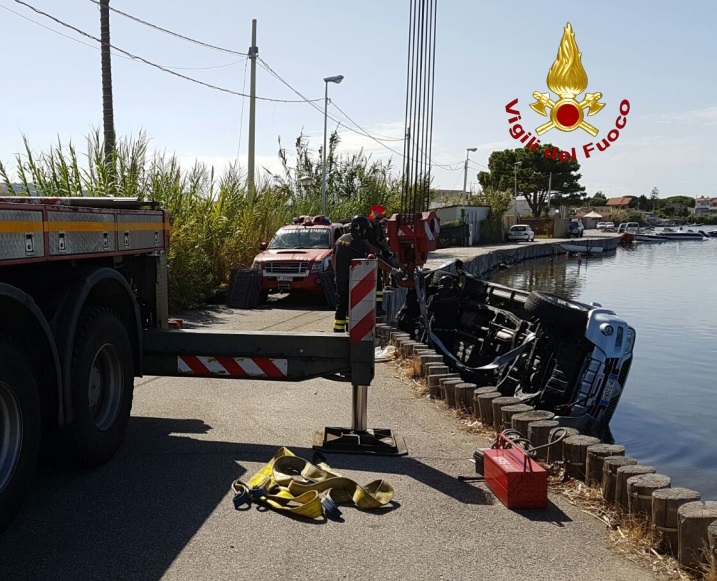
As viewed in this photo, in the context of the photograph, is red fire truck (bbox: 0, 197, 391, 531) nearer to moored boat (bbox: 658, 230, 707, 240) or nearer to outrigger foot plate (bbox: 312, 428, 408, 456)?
outrigger foot plate (bbox: 312, 428, 408, 456)

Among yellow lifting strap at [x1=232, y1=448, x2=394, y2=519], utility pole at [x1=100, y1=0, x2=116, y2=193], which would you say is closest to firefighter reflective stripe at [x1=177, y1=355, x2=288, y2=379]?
yellow lifting strap at [x1=232, y1=448, x2=394, y2=519]

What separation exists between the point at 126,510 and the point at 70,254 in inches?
64.5

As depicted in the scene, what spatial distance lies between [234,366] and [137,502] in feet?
5.22

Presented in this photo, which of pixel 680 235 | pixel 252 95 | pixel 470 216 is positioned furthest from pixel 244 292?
pixel 680 235

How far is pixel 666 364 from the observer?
16.5m

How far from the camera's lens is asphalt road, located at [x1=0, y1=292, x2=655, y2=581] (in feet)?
13.0

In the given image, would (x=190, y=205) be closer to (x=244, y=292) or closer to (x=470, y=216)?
(x=244, y=292)

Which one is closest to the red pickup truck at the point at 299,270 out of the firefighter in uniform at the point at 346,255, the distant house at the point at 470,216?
the firefighter in uniform at the point at 346,255

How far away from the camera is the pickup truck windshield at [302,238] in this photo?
Answer: 18.0 m

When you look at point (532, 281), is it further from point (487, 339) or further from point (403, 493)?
point (403, 493)

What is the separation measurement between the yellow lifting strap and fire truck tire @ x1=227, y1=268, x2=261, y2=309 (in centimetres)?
1104

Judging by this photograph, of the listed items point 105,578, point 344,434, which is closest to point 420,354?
point 344,434

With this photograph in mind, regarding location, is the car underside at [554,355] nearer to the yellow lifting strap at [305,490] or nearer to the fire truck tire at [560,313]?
the fire truck tire at [560,313]

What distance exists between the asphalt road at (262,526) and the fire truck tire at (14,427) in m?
0.24
